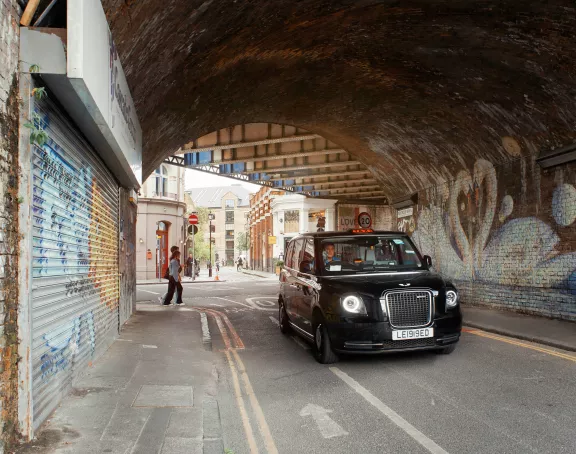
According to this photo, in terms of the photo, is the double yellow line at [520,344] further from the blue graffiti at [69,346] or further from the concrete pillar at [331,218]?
the concrete pillar at [331,218]

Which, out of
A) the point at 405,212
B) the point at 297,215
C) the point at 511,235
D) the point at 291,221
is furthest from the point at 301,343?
the point at 291,221

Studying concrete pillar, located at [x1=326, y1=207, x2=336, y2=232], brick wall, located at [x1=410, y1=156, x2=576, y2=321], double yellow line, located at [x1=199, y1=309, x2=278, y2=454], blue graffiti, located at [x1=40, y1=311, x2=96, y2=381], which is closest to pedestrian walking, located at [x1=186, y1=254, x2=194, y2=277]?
concrete pillar, located at [x1=326, y1=207, x2=336, y2=232]

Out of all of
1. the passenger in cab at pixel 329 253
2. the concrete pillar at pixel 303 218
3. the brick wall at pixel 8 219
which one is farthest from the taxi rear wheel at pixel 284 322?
the concrete pillar at pixel 303 218

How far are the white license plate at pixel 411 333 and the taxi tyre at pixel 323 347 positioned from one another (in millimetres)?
941

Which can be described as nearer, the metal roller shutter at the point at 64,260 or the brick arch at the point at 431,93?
the metal roller shutter at the point at 64,260

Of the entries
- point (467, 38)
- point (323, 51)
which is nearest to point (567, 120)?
point (467, 38)

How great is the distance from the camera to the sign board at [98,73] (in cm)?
391

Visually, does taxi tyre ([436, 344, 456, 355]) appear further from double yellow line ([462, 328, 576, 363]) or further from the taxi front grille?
double yellow line ([462, 328, 576, 363])

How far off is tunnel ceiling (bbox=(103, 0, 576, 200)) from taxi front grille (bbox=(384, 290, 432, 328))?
4.89 meters

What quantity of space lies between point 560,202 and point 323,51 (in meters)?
6.17

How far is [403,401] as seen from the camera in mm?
5488

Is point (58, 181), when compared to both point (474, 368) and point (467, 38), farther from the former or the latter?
point (467, 38)

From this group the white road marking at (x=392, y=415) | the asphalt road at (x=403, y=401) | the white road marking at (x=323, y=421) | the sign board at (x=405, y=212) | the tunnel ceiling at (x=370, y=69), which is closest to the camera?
the white road marking at (x=392, y=415)

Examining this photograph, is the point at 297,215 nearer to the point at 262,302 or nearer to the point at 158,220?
the point at 158,220
